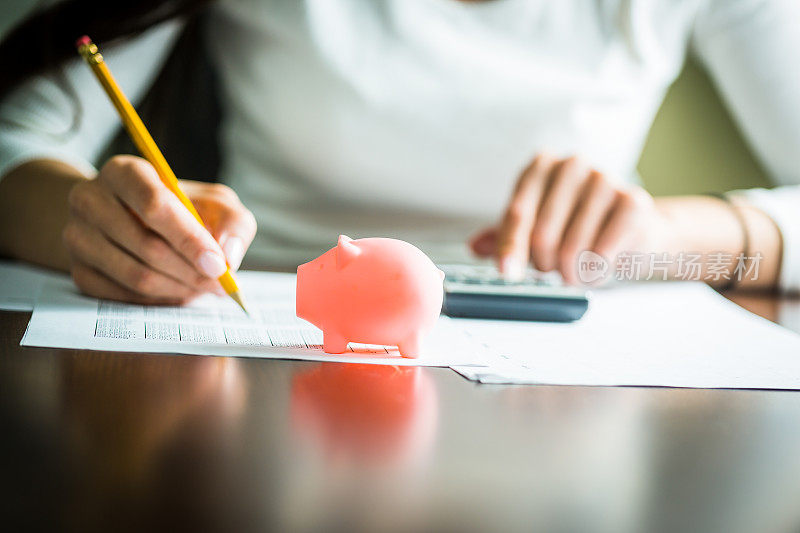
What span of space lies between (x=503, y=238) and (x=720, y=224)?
29 cm

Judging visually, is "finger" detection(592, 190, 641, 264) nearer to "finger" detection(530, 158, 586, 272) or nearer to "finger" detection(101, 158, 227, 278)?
"finger" detection(530, 158, 586, 272)

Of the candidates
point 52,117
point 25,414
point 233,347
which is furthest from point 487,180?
point 25,414

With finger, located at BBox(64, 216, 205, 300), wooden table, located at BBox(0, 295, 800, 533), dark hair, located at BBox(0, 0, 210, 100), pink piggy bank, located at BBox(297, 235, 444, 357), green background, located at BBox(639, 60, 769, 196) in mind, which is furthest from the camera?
green background, located at BBox(639, 60, 769, 196)

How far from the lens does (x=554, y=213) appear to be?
63 centimetres

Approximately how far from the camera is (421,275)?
347 millimetres

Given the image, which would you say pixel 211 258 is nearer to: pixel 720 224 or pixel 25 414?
pixel 25 414

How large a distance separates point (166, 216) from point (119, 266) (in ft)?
0.19

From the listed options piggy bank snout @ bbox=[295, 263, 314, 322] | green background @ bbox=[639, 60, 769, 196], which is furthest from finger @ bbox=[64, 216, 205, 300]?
green background @ bbox=[639, 60, 769, 196]

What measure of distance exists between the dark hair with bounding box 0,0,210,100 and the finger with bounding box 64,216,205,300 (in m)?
0.29

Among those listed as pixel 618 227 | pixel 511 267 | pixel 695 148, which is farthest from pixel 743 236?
pixel 695 148

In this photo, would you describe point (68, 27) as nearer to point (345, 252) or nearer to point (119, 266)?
point (119, 266)

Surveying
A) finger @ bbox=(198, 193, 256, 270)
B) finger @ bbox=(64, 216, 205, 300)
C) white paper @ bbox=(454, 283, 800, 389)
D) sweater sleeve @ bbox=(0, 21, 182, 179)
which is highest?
sweater sleeve @ bbox=(0, 21, 182, 179)

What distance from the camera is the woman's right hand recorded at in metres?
0.42

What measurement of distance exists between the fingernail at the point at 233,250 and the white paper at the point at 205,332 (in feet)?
0.10
